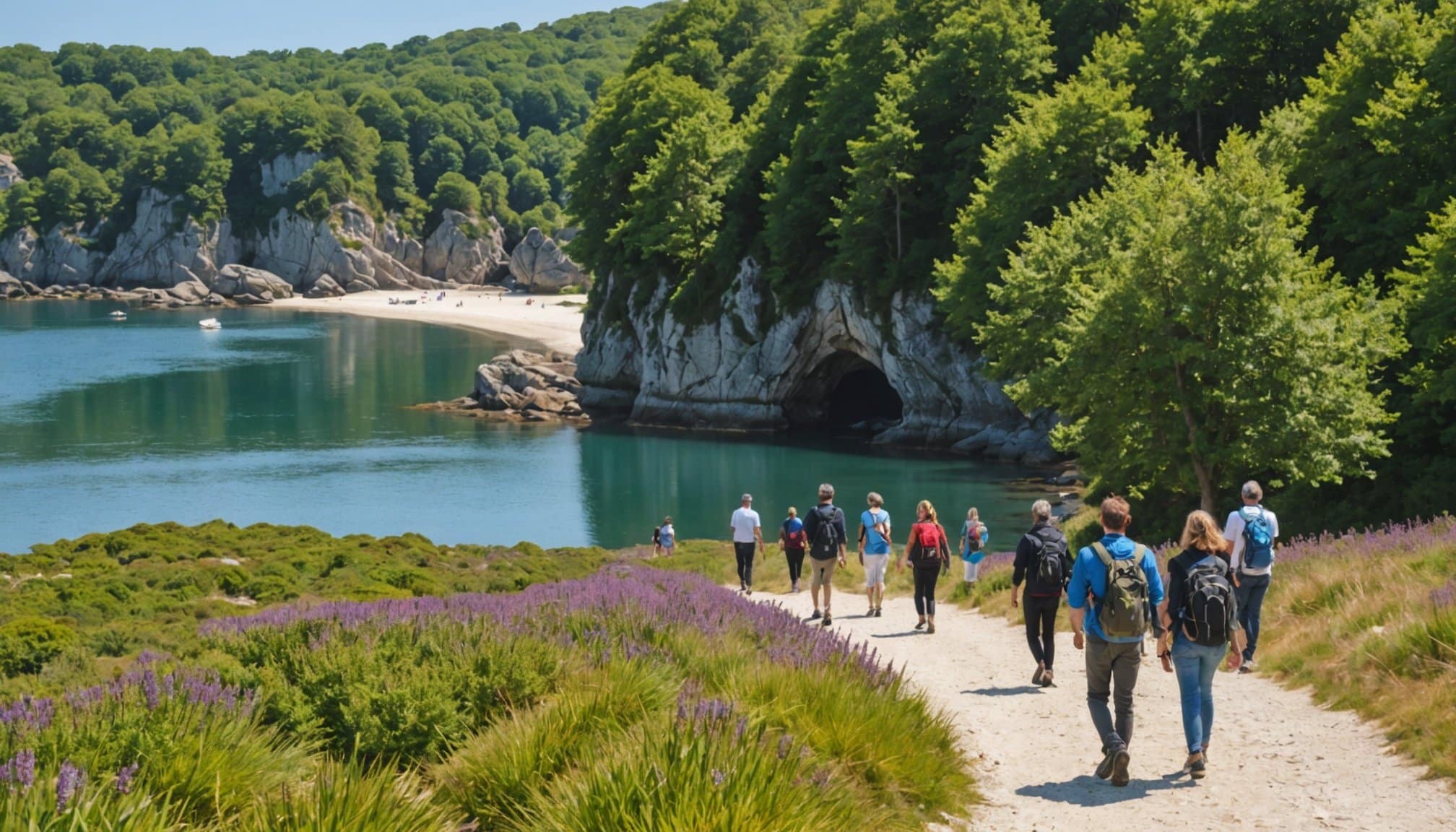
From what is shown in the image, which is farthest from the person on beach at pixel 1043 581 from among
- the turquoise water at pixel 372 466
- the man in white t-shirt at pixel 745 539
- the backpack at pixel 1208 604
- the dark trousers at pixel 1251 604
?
the turquoise water at pixel 372 466

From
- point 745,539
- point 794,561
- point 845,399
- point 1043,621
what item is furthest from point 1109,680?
point 845,399

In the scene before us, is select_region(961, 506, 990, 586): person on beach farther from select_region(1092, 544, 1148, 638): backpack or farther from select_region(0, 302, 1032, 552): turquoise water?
select_region(0, 302, 1032, 552): turquoise water

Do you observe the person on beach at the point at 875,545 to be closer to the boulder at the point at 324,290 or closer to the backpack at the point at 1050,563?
the backpack at the point at 1050,563

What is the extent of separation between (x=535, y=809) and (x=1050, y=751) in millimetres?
4751

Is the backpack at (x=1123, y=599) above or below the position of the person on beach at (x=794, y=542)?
above

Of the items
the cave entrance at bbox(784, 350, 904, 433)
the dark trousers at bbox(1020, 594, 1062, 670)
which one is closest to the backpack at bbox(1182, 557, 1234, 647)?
the dark trousers at bbox(1020, 594, 1062, 670)

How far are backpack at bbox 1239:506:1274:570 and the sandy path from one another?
1.06 metres

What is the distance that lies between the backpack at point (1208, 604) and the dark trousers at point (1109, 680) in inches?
17.8

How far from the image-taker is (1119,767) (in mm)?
8758

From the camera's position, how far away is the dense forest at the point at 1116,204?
28.0 metres

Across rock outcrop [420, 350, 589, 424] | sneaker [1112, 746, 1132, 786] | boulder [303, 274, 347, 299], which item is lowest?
rock outcrop [420, 350, 589, 424]

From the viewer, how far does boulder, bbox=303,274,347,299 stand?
16075 cm

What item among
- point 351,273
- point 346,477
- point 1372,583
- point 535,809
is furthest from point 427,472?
point 351,273

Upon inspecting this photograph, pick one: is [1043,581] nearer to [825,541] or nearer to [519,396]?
[825,541]
